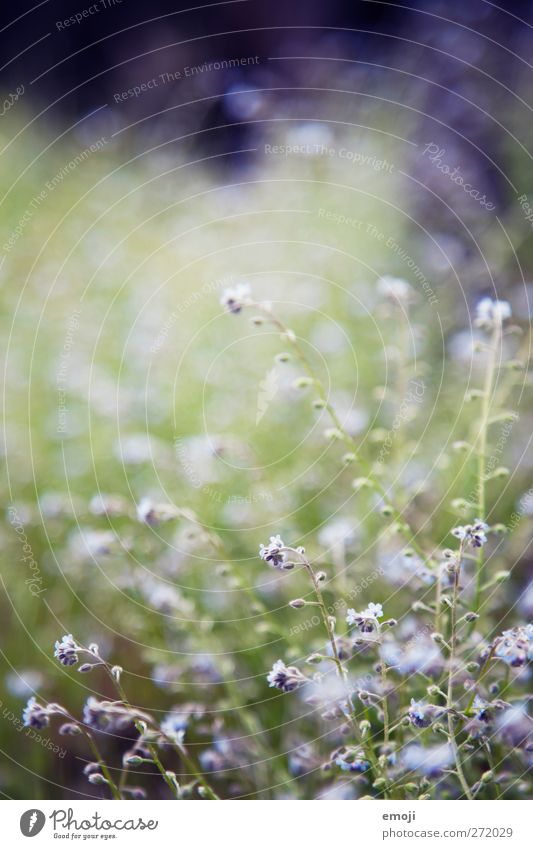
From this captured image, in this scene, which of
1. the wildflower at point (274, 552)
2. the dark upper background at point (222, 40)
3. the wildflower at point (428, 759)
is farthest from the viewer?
the dark upper background at point (222, 40)

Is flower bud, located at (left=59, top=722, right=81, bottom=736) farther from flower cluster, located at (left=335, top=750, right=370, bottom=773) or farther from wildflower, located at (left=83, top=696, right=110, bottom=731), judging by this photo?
flower cluster, located at (left=335, top=750, right=370, bottom=773)

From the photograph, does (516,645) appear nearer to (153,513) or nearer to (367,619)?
(367,619)

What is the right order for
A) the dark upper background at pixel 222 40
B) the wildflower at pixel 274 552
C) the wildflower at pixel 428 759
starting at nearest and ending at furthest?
the wildflower at pixel 274 552
the wildflower at pixel 428 759
the dark upper background at pixel 222 40

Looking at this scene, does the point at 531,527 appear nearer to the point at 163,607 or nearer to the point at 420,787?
the point at 420,787

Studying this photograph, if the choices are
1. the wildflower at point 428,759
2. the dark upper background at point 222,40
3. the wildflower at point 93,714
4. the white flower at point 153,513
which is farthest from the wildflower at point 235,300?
the dark upper background at point 222,40

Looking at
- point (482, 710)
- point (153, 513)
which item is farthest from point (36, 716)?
point (482, 710)

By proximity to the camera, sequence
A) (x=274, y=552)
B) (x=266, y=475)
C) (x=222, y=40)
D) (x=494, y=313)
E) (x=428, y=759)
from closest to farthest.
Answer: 1. (x=274, y=552)
2. (x=428, y=759)
3. (x=494, y=313)
4. (x=266, y=475)
5. (x=222, y=40)

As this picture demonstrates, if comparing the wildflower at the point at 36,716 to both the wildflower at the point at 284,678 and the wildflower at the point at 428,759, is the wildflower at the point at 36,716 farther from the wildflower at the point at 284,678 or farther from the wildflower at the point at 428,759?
the wildflower at the point at 428,759

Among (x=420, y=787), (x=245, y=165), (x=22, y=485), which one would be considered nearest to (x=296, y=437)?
(x=22, y=485)
